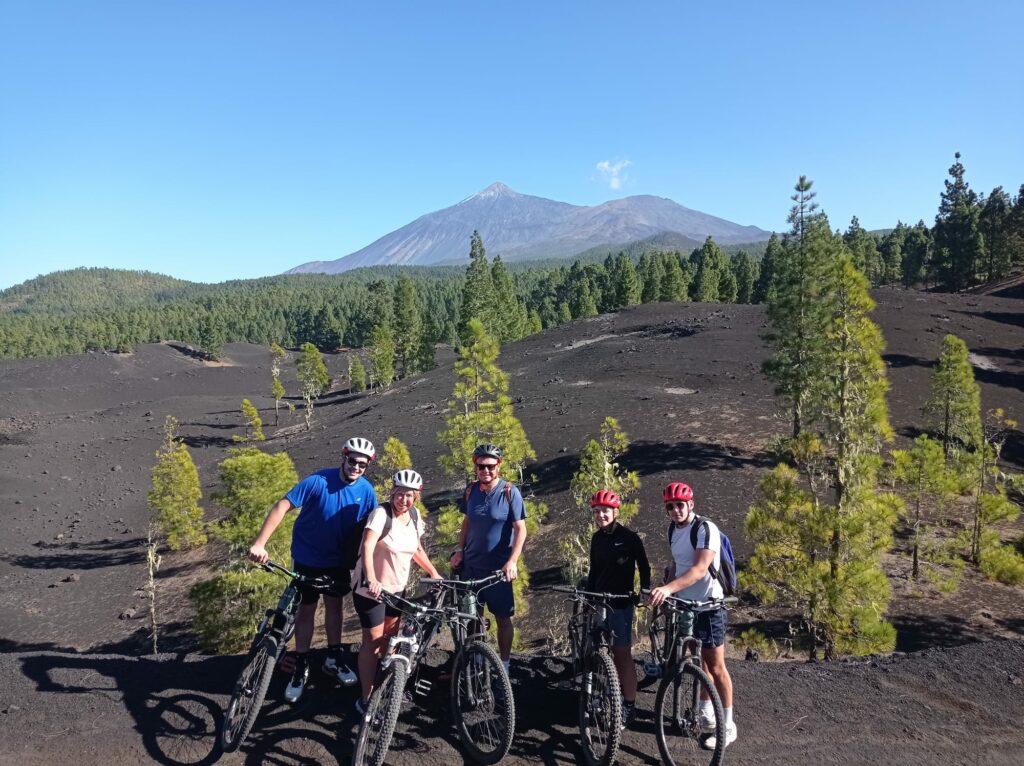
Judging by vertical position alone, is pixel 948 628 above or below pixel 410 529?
below

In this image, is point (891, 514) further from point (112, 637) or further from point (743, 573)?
point (112, 637)

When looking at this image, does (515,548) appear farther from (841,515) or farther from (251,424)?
(251,424)

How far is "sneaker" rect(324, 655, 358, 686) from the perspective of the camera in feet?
18.5

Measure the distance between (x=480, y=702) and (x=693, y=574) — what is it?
6.39ft

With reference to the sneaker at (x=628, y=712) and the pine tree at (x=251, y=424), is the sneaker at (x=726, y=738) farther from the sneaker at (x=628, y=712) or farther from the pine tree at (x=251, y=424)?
the pine tree at (x=251, y=424)

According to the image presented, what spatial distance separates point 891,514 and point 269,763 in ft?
33.8

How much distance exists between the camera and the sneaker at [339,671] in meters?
5.63

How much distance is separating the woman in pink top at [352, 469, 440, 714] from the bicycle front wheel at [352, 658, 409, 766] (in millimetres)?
426

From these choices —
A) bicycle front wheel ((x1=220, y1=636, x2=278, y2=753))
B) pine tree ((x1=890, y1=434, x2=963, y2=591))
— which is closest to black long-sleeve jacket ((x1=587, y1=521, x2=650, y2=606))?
bicycle front wheel ((x1=220, y1=636, x2=278, y2=753))

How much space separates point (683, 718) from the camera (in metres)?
4.94

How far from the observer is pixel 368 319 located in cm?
8800

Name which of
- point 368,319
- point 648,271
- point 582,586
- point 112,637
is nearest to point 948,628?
point 582,586

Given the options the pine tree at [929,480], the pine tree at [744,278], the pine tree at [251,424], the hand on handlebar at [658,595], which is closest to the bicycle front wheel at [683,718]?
the hand on handlebar at [658,595]

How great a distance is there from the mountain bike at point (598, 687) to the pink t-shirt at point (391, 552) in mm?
1322
